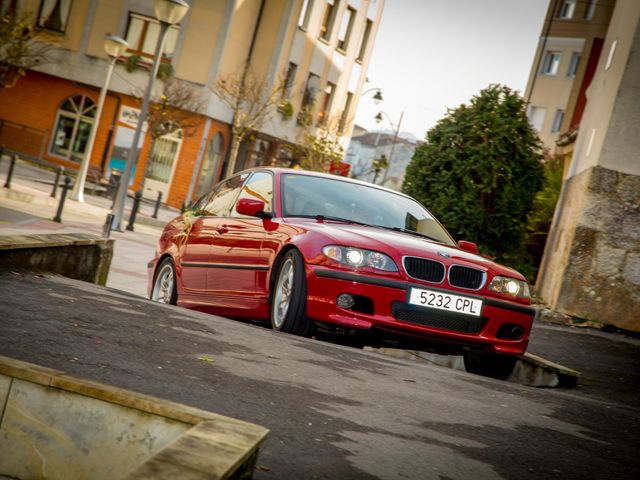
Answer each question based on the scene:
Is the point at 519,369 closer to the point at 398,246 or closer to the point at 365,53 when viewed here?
the point at 398,246

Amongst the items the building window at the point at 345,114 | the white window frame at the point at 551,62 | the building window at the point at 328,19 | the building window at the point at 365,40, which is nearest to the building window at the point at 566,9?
the white window frame at the point at 551,62

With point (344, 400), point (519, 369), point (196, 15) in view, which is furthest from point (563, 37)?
point (344, 400)

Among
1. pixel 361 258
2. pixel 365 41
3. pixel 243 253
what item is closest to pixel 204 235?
pixel 243 253

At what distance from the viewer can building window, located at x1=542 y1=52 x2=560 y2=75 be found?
2158 inches

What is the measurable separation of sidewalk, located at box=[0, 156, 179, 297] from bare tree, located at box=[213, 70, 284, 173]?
41.9 feet

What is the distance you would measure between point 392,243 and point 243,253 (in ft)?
4.75

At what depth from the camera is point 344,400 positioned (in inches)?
188

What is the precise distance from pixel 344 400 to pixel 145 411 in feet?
5.55

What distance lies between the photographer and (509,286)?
7672 mm

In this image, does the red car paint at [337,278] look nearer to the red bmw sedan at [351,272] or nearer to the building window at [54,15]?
the red bmw sedan at [351,272]

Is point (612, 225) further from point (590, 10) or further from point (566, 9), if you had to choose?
point (566, 9)

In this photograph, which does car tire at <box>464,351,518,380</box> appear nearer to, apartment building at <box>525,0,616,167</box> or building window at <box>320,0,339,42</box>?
building window at <box>320,0,339,42</box>

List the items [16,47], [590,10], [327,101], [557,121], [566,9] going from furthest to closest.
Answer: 1. [557,121]
2. [566,9]
3. [590,10]
4. [327,101]
5. [16,47]

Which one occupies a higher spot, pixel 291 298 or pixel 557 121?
pixel 557 121
